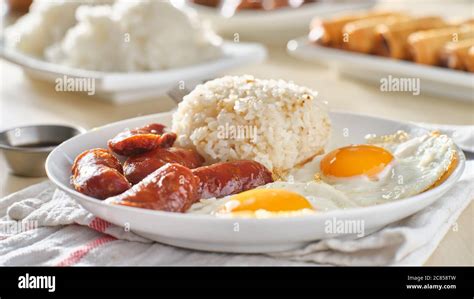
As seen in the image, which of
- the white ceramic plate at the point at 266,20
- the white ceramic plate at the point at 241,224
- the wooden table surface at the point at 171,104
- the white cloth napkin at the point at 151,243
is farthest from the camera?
the white ceramic plate at the point at 266,20

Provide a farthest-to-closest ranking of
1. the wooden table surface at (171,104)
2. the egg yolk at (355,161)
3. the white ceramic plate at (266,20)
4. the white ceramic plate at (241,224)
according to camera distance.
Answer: the white ceramic plate at (266,20) < the wooden table surface at (171,104) < the egg yolk at (355,161) < the white ceramic plate at (241,224)

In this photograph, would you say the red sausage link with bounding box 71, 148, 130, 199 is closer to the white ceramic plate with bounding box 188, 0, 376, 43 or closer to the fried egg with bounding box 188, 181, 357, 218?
the fried egg with bounding box 188, 181, 357, 218

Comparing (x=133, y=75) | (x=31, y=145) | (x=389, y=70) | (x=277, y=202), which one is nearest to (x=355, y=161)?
(x=277, y=202)

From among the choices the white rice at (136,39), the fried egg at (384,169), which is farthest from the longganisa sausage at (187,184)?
the white rice at (136,39)

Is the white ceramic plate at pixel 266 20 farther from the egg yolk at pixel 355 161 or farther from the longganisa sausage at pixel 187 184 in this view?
the longganisa sausage at pixel 187 184

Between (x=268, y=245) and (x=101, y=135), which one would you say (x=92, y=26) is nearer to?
(x=101, y=135)

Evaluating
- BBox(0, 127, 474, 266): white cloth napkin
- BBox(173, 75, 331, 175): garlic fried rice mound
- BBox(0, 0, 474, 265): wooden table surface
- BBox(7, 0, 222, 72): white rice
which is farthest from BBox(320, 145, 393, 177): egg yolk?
BBox(7, 0, 222, 72): white rice
